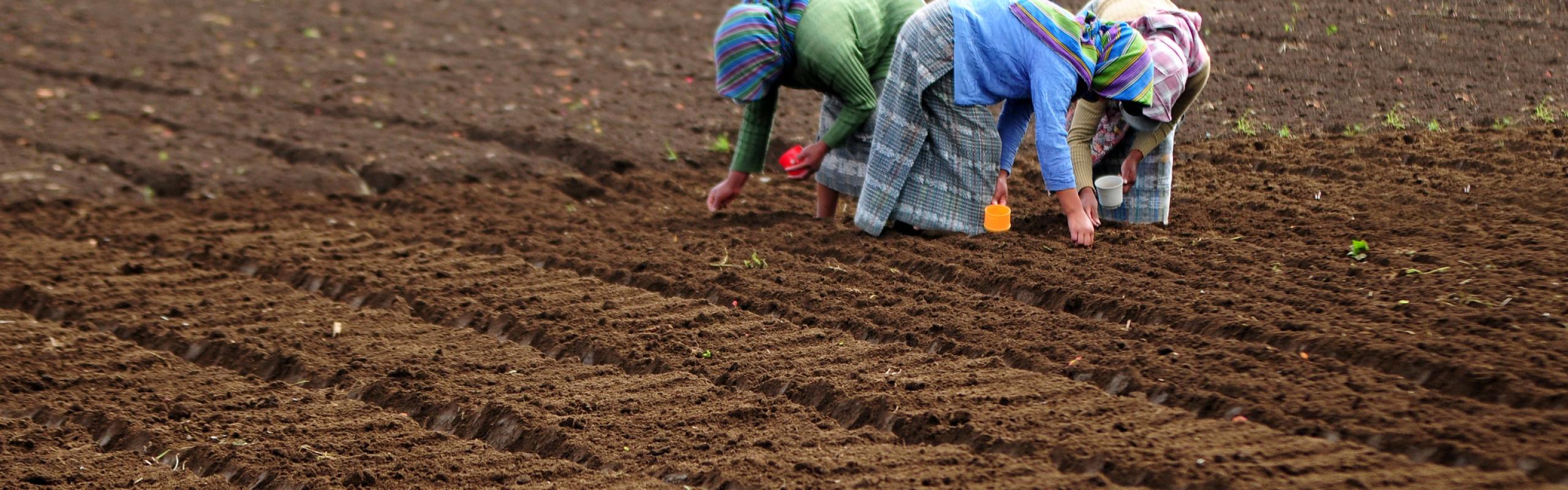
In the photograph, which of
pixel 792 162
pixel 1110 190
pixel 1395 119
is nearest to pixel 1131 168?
pixel 1110 190

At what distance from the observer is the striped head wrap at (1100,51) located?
488 centimetres

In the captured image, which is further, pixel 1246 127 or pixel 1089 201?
pixel 1246 127

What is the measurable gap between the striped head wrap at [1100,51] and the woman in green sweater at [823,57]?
0.85 m

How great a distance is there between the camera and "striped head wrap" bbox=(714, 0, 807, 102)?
5.53 m

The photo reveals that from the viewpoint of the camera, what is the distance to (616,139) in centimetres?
816

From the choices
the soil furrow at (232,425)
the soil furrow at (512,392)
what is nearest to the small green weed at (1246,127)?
the soil furrow at (512,392)

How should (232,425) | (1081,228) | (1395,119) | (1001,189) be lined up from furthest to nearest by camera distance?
1. (1395,119)
2. (1001,189)
3. (1081,228)
4. (232,425)

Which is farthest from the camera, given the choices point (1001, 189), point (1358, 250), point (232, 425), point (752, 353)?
point (1001, 189)

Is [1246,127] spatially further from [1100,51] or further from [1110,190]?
[1100,51]

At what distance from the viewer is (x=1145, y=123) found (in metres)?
5.30

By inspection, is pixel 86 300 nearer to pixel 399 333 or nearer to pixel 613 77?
pixel 399 333

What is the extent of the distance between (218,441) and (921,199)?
9.38ft

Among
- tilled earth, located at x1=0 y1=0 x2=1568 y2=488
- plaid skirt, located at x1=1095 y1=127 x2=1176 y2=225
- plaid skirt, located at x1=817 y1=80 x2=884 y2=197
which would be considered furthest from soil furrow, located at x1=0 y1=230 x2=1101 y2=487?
plaid skirt, located at x1=1095 y1=127 x2=1176 y2=225

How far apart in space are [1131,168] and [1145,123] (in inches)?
8.2
